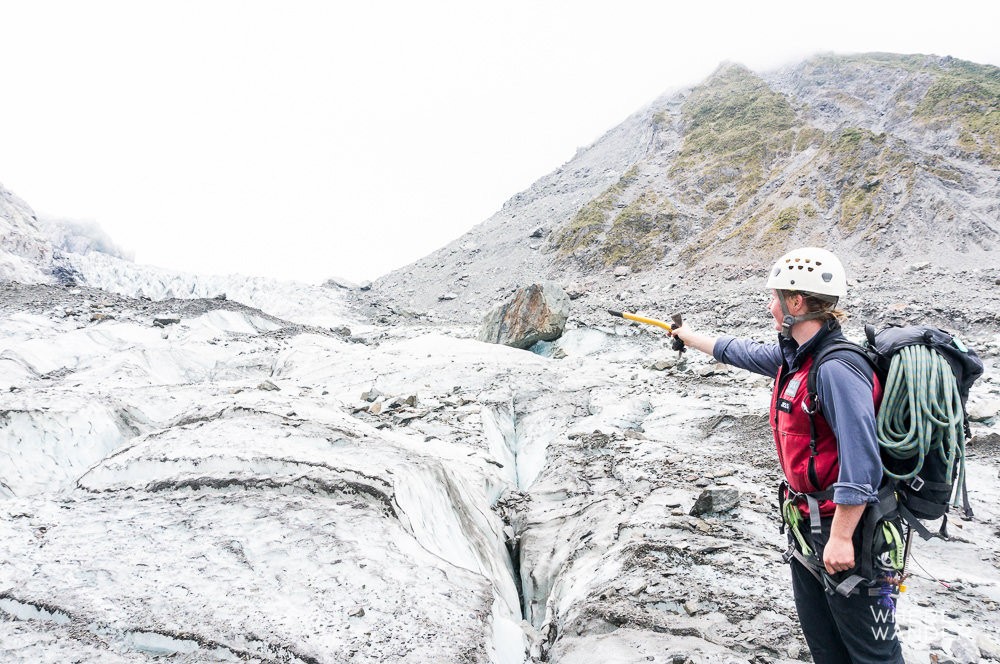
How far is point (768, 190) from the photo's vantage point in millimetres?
48031

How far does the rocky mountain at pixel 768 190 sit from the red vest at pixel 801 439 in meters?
32.4

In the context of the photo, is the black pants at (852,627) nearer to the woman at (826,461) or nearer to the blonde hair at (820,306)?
the woman at (826,461)

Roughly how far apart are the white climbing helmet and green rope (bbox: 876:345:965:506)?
0.46m

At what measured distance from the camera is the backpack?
2367mm

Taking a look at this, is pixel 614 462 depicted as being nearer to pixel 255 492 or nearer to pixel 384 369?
pixel 255 492

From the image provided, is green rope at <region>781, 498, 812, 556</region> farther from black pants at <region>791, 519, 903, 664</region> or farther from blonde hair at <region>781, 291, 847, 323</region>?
blonde hair at <region>781, 291, 847, 323</region>

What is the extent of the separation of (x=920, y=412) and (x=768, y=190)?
52930 millimetres

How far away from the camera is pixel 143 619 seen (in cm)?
301

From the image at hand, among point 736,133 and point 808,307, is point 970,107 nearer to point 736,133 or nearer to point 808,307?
point 736,133

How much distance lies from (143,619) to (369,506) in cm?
177

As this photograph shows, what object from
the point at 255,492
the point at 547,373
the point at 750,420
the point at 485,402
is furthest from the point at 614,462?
the point at 547,373

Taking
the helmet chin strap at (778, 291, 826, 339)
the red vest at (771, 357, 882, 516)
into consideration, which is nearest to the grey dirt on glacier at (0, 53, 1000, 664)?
the red vest at (771, 357, 882, 516)

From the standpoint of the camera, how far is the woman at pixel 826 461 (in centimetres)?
240

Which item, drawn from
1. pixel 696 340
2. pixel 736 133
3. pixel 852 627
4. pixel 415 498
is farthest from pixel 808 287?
pixel 736 133
